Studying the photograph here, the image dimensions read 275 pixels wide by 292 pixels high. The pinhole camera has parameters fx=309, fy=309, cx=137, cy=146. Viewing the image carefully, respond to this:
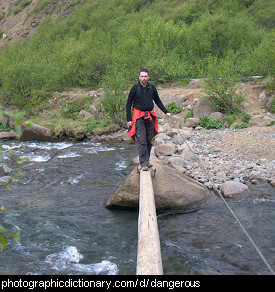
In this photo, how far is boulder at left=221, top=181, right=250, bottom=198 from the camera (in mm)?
7828

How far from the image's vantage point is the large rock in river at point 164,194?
23.2 feet

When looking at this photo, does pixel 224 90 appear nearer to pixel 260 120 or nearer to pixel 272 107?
pixel 272 107

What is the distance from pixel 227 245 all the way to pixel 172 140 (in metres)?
9.28

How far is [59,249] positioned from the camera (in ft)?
17.6

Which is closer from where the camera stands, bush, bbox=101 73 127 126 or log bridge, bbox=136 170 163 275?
log bridge, bbox=136 170 163 275

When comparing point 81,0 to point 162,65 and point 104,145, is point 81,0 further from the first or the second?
point 104,145

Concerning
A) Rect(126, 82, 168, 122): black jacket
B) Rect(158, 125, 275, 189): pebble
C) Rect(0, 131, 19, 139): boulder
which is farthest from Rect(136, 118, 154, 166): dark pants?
Rect(0, 131, 19, 139): boulder

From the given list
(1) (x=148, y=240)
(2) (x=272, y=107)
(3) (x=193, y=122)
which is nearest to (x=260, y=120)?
(2) (x=272, y=107)

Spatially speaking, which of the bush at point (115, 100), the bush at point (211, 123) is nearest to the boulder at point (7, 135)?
the bush at point (115, 100)

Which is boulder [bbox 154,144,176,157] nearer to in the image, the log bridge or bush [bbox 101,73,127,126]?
the log bridge

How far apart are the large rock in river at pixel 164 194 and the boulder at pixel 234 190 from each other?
75 centimetres

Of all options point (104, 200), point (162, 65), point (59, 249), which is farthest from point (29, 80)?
point (59, 249)

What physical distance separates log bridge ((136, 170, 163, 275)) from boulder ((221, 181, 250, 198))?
9.37 ft

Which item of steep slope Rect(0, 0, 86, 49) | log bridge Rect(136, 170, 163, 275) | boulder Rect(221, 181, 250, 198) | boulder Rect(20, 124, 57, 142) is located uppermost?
steep slope Rect(0, 0, 86, 49)
